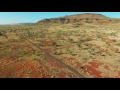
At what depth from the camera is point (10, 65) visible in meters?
13.2

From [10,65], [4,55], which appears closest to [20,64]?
[10,65]

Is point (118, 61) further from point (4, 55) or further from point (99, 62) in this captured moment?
point (4, 55)

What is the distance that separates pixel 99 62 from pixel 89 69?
2.21 m

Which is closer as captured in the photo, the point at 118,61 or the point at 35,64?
the point at 35,64

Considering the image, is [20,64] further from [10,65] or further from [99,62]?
[99,62]
